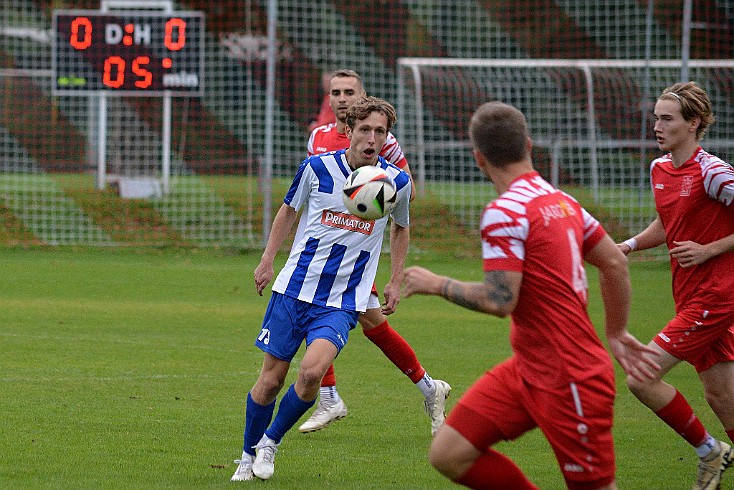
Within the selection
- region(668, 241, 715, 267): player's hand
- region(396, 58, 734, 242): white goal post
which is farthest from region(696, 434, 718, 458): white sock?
region(396, 58, 734, 242): white goal post

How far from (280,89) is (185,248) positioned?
23.7ft

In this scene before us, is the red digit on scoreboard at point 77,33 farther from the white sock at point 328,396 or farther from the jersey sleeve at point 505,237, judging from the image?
the jersey sleeve at point 505,237

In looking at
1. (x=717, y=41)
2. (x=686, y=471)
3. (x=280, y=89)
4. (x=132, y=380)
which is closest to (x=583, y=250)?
(x=686, y=471)

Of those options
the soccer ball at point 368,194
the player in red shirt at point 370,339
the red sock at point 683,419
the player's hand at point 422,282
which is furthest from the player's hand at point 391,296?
the player's hand at point 422,282

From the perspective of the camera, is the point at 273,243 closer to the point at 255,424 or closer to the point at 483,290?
the point at 255,424

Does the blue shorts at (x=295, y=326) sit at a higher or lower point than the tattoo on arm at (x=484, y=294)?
lower

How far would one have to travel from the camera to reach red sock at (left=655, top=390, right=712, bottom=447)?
544 cm

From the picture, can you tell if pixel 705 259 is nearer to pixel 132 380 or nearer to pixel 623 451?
pixel 623 451

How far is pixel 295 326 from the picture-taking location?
18.3ft

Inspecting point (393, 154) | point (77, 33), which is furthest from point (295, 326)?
point (77, 33)

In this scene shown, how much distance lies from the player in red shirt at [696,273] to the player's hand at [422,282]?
6.52ft

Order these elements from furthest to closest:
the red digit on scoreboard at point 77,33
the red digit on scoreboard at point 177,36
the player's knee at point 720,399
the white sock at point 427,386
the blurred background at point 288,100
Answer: the blurred background at point 288,100, the red digit on scoreboard at point 177,36, the red digit on scoreboard at point 77,33, the white sock at point 427,386, the player's knee at point 720,399

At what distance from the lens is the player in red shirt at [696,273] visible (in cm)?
546

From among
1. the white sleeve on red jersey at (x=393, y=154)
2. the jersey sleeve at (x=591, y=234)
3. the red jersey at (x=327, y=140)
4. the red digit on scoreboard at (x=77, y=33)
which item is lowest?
the jersey sleeve at (x=591, y=234)
